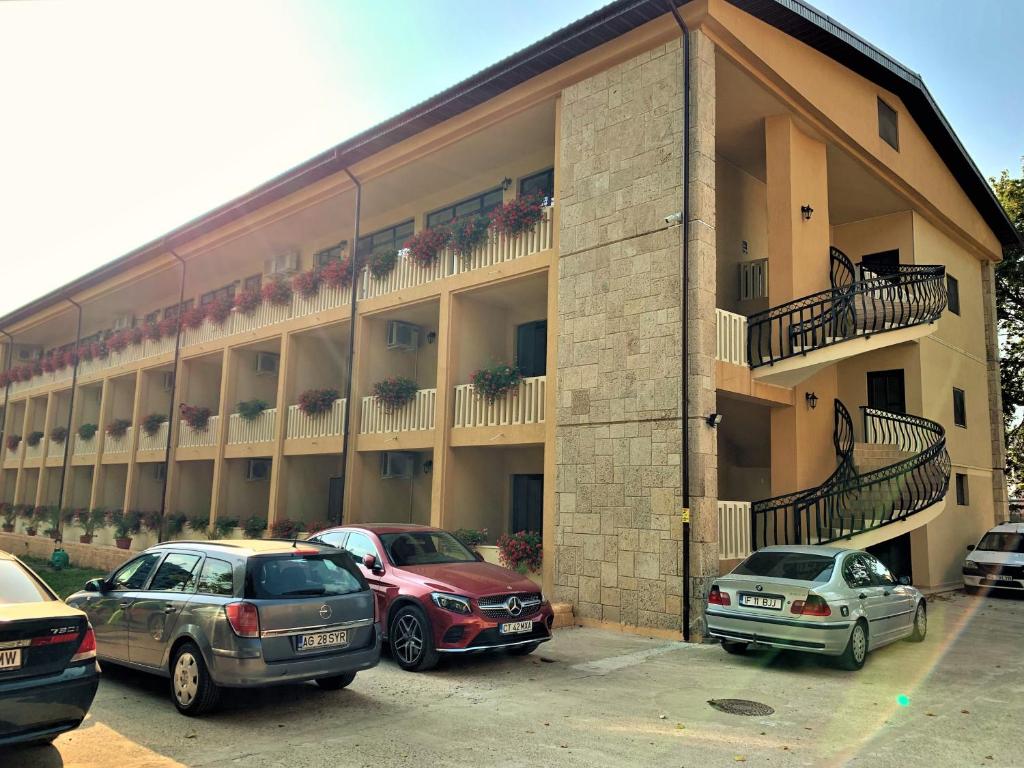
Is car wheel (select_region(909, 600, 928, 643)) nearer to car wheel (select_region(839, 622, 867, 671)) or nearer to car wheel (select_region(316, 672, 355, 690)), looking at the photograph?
car wheel (select_region(839, 622, 867, 671))

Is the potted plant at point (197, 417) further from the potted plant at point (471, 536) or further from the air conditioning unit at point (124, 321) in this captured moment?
the potted plant at point (471, 536)

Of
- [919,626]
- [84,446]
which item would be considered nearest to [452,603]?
[919,626]

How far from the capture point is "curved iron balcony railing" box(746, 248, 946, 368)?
13375 millimetres

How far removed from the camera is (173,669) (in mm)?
6961

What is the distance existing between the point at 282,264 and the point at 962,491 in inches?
771

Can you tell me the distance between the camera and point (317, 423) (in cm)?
1933

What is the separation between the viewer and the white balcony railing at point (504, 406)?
1450cm

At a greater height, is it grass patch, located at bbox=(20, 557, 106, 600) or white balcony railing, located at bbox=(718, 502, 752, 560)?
white balcony railing, located at bbox=(718, 502, 752, 560)

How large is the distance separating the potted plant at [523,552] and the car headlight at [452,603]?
4.82m

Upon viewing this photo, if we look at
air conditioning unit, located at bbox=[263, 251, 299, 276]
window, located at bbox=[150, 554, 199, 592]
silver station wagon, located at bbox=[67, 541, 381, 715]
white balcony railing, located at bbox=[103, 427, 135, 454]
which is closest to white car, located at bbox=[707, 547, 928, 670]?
silver station wagon, located at bbox=[67, 541, 381, 715]

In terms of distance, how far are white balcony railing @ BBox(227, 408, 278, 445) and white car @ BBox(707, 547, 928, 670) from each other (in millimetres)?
13809

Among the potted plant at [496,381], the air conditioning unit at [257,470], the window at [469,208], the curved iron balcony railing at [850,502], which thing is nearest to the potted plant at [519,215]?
the window at [469,208]

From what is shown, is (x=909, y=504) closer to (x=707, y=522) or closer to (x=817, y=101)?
(x=707, y=522)

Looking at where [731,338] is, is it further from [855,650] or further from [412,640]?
[412,640]
